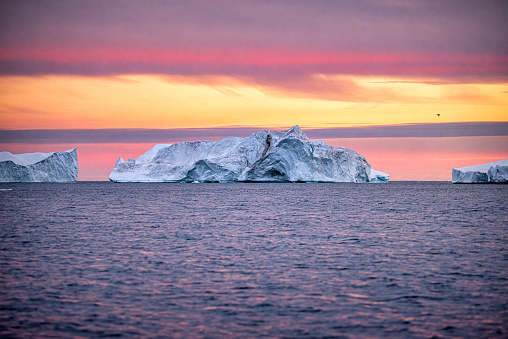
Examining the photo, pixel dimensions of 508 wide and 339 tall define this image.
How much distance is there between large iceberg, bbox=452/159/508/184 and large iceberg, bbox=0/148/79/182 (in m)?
82.7

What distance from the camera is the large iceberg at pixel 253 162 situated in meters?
97.7

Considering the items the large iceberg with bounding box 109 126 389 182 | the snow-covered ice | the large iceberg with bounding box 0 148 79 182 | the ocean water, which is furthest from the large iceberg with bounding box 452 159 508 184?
the ocean water

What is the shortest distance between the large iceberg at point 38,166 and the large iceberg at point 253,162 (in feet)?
48.3

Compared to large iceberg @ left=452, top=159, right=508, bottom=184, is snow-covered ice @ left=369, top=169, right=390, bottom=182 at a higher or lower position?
lower

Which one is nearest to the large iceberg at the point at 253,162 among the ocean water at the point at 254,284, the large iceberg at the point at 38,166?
the large iceberg at the point at 38,166

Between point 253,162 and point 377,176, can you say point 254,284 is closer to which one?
point 253,162

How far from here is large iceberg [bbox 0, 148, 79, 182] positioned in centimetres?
10975

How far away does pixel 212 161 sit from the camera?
10775 cm

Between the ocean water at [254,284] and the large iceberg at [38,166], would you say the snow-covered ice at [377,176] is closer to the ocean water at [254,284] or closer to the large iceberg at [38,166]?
the large iceberg at [38,166]

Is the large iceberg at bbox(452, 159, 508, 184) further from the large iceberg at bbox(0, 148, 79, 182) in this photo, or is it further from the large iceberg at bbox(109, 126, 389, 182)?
the large iceberg at bbox(0, 148, 79, 182)

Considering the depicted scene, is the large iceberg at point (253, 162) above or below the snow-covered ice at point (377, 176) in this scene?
above

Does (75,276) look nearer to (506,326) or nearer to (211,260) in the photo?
(211,260)

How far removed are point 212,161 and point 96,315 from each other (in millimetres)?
96425

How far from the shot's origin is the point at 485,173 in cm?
10762
